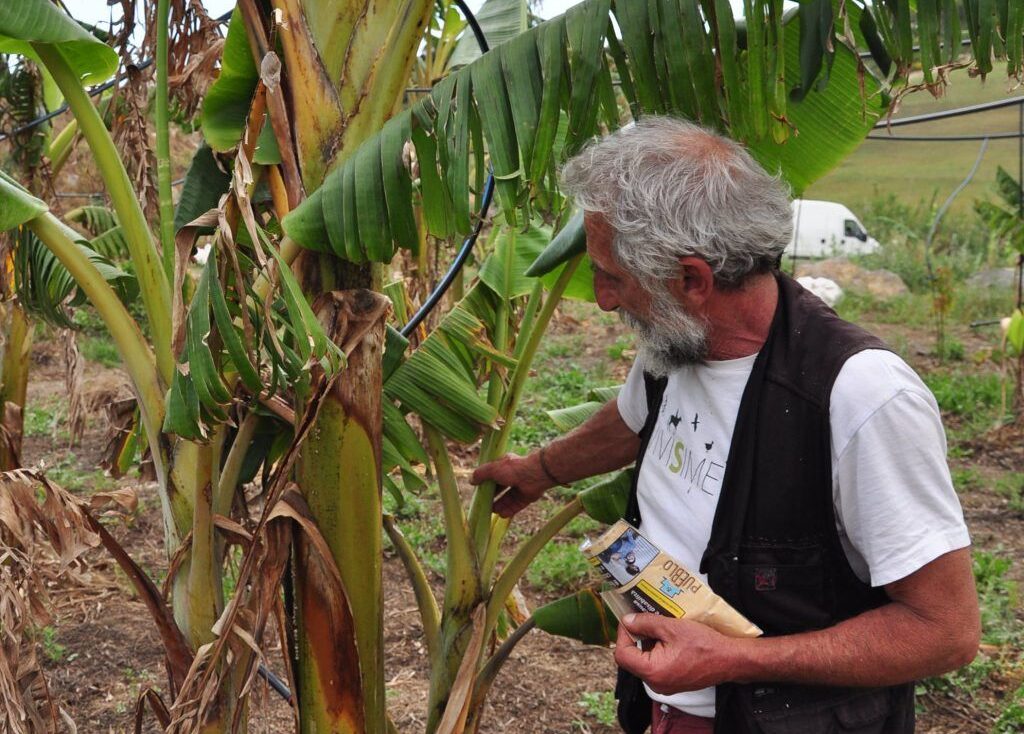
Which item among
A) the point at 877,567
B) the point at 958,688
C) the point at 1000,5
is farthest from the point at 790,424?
the point at 958,688

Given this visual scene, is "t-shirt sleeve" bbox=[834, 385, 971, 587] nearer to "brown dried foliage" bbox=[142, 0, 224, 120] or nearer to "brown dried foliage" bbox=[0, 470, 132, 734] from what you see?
"brown dried foliage" bbox=[0, 470, 132, 734]

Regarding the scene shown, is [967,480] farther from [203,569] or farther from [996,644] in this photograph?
[203,569]

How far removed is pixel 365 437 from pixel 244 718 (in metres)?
0.75

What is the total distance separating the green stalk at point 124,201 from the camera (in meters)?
2.08

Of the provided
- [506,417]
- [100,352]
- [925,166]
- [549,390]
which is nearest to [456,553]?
[506,417]

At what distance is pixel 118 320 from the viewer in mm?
2094

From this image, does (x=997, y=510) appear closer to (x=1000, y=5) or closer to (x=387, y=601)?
(x=387, y=601)

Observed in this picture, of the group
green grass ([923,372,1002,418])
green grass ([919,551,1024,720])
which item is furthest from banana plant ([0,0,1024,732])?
green grass ([923,372,1002,418])

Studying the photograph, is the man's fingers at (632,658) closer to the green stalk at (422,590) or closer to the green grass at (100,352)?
the green stalk at (422,590)

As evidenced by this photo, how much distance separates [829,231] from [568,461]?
44.4 ft

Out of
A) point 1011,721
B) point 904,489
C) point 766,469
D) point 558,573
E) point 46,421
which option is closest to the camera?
point 904,489

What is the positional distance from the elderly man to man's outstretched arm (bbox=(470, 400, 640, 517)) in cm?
36

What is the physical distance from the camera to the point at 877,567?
1555 millimetres

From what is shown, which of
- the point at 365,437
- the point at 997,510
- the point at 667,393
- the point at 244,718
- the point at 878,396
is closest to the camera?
the point at 878,396
